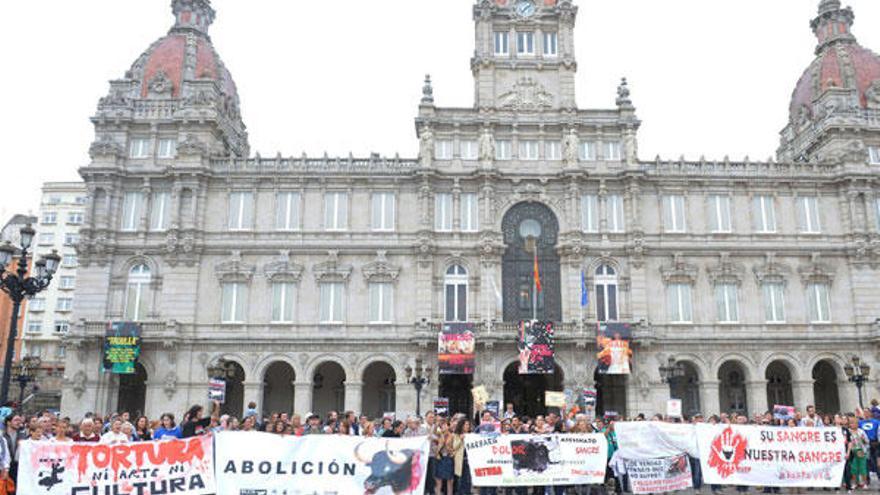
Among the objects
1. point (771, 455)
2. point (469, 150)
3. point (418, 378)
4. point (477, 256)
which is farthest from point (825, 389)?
point (771, 455)

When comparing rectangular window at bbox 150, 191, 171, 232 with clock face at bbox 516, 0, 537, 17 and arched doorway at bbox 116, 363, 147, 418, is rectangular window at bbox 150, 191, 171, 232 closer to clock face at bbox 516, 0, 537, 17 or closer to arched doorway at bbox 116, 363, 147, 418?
arched doorway at bbox 116, 363, 147, 418

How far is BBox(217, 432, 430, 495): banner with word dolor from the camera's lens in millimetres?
14727

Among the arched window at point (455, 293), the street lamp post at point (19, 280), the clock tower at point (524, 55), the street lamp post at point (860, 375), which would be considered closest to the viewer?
the street lamp post at point (19, 280)

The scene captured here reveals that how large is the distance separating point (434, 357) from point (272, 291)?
1049cm

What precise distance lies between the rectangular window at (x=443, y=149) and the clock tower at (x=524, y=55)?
326 centimetres

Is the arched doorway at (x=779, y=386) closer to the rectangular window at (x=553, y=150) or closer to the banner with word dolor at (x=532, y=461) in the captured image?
the rectangular window at (x=553, y=150)

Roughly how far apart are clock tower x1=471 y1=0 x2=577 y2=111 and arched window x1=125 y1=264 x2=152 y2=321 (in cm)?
2310

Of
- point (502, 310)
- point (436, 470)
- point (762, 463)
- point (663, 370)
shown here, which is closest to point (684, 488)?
point (762, 463)

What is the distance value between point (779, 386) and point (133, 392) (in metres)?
39.7

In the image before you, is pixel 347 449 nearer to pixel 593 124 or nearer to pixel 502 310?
pixel 502 310

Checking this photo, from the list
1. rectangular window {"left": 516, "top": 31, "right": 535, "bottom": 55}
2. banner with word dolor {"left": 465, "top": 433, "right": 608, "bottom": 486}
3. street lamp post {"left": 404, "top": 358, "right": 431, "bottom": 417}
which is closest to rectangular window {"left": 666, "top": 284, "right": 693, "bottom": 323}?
street lamp post {"left": 404, "top": 358, "right": 431, "bottom": 417}

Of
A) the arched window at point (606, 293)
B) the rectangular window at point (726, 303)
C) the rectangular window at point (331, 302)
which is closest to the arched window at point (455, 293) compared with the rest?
the rectangular window at point (331, 302)

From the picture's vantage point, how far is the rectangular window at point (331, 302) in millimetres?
41844

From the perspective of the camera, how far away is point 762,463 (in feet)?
59.0
